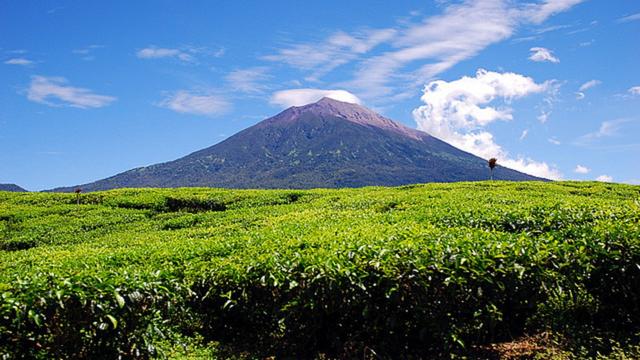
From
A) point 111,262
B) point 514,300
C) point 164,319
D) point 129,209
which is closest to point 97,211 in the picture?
point 129,209

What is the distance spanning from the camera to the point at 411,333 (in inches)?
260

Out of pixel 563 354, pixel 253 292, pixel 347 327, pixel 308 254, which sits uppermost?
pixel 308 254

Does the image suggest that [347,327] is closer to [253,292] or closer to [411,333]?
[411,333]

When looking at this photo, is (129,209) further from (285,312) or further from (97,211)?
(285,312)

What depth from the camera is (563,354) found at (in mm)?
6777

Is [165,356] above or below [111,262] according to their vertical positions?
below

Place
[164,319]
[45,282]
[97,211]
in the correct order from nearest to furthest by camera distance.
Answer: [45,282] → [164,319] → [97,211]

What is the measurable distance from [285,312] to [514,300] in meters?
3.32

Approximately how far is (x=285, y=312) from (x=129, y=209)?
70.5ft

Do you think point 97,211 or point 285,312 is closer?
point 285,312

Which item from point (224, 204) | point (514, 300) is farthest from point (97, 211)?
point (514, 300)

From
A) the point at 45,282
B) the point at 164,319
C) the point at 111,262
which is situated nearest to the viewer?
the point at 45,282

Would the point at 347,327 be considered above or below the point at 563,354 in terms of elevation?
above

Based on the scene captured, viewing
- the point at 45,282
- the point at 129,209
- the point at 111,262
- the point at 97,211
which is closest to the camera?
the point at 45,282
